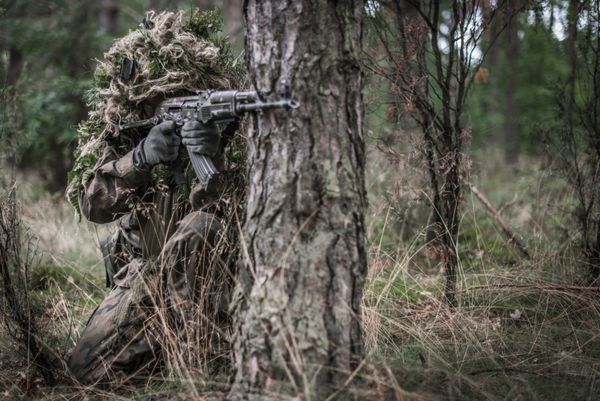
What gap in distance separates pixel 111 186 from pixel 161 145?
0.45 m

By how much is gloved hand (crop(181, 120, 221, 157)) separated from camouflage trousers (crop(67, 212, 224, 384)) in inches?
15.5

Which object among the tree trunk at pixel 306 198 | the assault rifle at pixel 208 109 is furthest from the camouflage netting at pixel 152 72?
the tree trunk at pixel 306 198

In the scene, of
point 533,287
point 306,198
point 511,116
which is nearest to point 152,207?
point 306,198

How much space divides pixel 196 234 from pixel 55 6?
305 inches

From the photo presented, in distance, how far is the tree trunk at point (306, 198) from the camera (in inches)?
87.6

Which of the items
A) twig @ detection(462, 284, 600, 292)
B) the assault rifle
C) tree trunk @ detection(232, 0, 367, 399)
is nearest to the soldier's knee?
the assault rifle

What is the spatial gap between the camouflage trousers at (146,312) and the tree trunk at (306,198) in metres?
0.73

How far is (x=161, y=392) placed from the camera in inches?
103

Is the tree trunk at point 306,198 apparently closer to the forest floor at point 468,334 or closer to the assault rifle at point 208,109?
the assault rifle at point 208,109

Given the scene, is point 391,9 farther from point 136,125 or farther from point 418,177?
point 136,125

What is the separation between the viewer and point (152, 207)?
3.28 m

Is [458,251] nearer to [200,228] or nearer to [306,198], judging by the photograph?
[200,228]

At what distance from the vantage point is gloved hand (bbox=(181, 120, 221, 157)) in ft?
9.29

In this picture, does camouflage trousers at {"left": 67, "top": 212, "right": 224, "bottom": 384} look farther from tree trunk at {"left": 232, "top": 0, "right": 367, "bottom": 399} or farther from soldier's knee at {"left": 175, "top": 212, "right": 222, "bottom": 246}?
tree trunk at {"left": 232, "top": 0, "right": 367, "bottom": 399}
